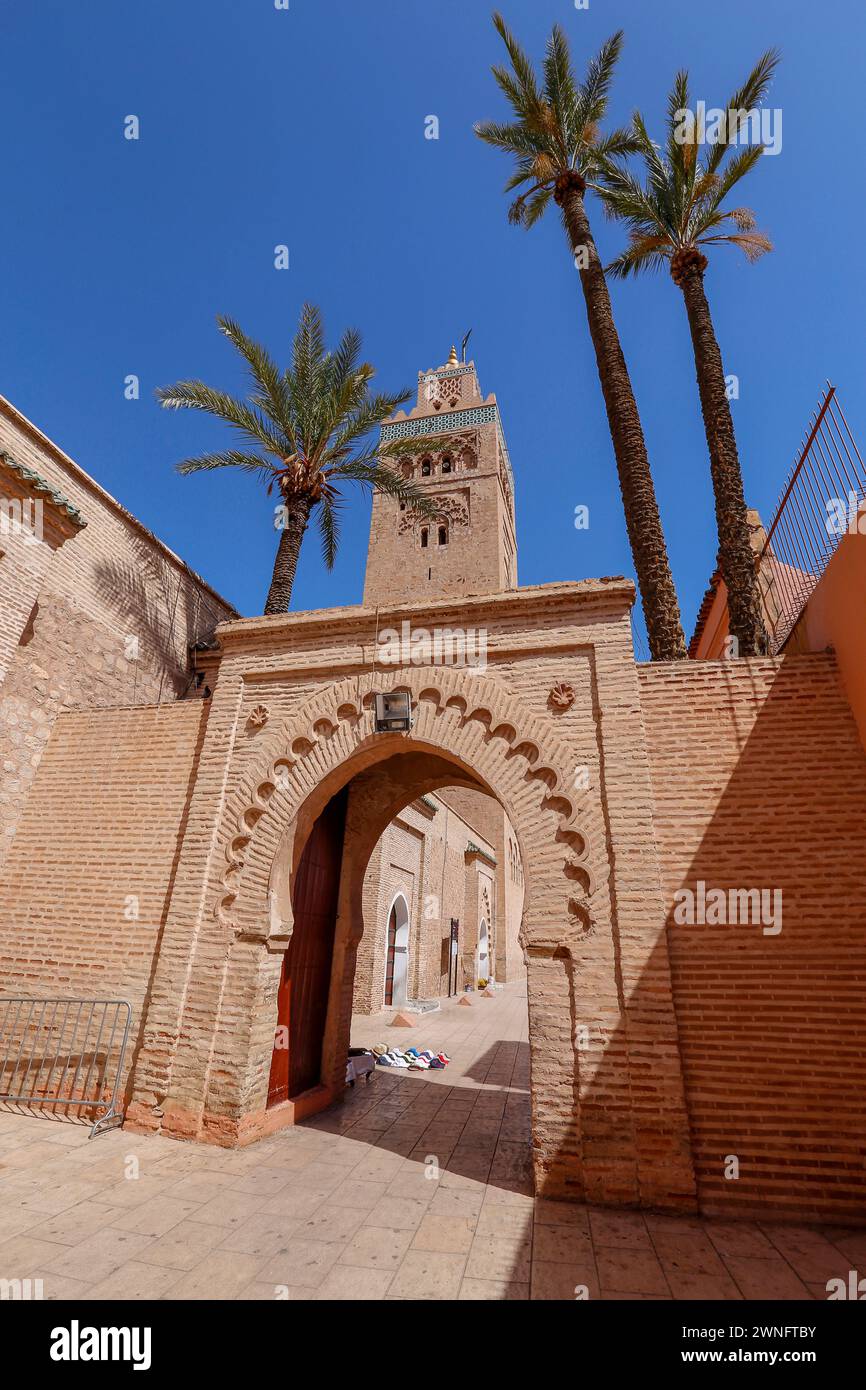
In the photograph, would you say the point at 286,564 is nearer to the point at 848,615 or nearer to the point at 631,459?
the point at 631,459

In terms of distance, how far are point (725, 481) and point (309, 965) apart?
325 inches

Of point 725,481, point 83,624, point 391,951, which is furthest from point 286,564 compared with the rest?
point 391,951

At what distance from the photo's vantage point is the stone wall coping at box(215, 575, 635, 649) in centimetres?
602

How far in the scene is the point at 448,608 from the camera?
21.2 ft

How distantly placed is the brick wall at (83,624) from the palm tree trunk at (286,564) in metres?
2.03

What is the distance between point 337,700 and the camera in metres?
6.43

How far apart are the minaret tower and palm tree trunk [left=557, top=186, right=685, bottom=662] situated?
1293cm

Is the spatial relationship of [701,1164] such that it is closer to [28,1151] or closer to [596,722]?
[596,722]

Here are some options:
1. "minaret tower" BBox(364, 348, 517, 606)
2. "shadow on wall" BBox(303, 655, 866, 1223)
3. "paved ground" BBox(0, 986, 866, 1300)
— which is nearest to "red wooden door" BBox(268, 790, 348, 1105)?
"paved ground" BBox(0, 986, 866, 1300)

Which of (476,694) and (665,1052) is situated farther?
(476,694)

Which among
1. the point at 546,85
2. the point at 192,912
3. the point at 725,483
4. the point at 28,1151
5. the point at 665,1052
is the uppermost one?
the point at 546,85

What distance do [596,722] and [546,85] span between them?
11169mm

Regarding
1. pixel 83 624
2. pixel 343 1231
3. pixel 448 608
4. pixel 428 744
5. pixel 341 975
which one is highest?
pixel 83 624
